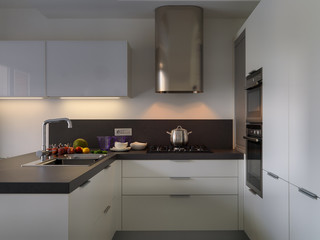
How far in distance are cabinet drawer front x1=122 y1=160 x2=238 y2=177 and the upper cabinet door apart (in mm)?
1253

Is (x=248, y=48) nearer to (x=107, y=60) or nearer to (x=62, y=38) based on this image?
(x=107, y=60)

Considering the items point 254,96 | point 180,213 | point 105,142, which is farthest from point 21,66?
point 254,96

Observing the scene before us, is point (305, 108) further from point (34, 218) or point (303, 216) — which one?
point (34, 218)

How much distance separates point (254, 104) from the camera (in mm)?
2578

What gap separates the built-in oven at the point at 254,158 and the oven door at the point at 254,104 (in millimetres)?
63

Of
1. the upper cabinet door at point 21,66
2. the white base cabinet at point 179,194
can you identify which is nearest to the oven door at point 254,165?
the white base cabinet at point 179,194

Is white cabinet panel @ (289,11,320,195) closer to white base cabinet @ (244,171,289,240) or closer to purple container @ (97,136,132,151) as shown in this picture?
white base cabinet @ (244,171,289,240)

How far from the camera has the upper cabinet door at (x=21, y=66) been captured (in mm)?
3107

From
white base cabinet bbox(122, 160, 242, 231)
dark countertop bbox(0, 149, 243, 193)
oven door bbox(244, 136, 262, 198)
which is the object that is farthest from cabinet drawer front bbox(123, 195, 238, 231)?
dark countertop bbox(0, 149, 243, 193)

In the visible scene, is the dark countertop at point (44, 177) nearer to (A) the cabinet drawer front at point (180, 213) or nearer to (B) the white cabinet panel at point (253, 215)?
(A) the cabinet drawer front at point (180, 213)

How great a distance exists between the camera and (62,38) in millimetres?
3496

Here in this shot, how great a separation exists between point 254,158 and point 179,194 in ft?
2.66

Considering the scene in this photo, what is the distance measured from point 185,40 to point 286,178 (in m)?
1.81

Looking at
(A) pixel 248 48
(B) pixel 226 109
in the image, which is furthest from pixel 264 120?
(B) pixel 226 109
